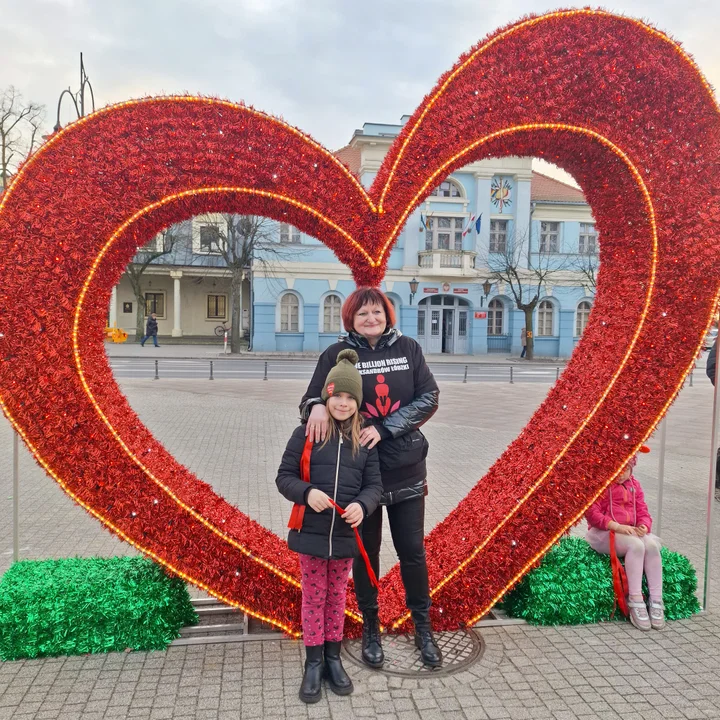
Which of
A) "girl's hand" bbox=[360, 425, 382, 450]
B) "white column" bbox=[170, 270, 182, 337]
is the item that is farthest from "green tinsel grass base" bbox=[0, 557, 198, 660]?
"white column" bbox=[170, 270, 182, 337]

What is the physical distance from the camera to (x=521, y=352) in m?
31.6

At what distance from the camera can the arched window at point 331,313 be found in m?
29.9

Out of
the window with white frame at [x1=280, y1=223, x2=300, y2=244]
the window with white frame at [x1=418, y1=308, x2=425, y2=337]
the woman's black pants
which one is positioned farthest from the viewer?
the window with white frame at [x1=418, y1=308, x2=425, y2=337]

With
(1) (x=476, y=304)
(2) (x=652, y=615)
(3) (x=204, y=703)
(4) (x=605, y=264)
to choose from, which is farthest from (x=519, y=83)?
(1) (x=476, y=304)

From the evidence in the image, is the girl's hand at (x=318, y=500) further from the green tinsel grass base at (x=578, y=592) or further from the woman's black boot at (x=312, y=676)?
the green tinsel grass base at (x=578, y=592)

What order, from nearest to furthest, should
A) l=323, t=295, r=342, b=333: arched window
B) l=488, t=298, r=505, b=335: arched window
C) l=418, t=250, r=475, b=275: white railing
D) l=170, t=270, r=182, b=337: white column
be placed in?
l=418, t=250, r=475, b=275: white railing
l=323, t=295, r=342, b=333: arched window
l=488, t=298, r=505, b=335: arched window
l=170, t=270, r=182, b=337: white column

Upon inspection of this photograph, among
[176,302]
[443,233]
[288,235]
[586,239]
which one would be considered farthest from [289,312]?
[586,239]

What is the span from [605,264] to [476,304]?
1095 inches

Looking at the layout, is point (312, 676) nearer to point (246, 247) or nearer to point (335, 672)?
point (335, 672)

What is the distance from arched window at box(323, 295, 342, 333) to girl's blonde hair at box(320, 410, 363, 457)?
26.7 meters

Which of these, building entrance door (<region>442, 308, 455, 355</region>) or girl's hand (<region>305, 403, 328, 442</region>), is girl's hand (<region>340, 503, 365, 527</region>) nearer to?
girl's hand (<region>305, 403, 328, 442</region>)

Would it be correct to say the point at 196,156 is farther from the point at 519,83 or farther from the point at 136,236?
the point at 519,83

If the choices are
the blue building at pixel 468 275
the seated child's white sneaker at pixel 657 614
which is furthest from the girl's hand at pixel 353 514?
the blue building at pixel 468 275

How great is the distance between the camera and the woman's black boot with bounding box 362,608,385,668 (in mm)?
3316
